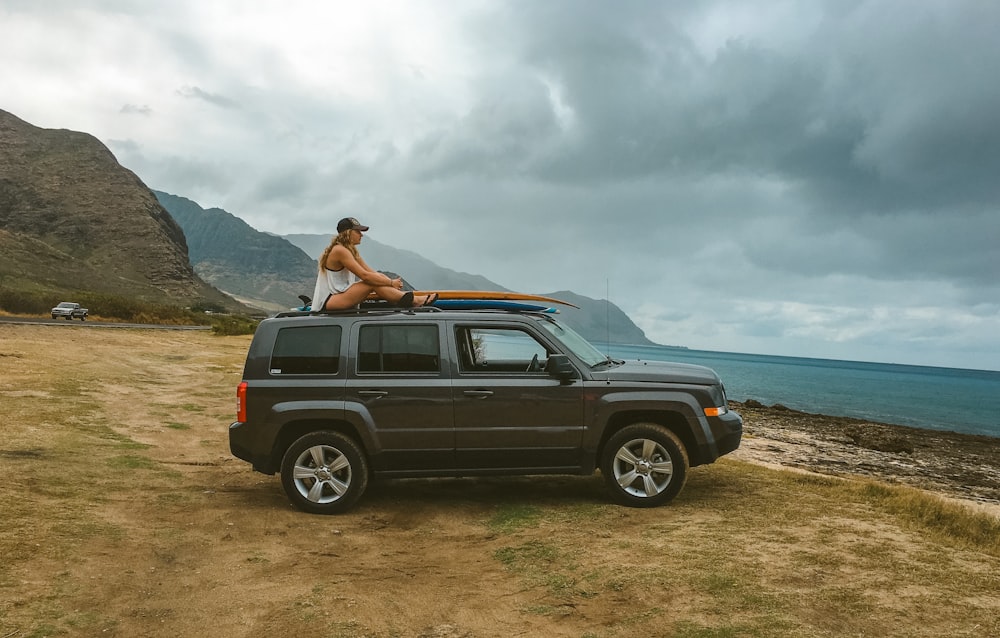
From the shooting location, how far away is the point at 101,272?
365 feet

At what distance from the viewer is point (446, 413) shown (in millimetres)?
6988

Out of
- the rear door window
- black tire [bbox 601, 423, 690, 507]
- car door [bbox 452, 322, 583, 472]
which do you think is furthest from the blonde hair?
black tire [bbox 601, 423, 690, 507]

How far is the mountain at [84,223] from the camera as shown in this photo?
107 meters

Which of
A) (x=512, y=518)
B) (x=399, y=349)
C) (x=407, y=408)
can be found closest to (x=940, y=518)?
(x=512, y=518)

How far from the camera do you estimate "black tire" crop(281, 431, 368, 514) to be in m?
Result: 7.03

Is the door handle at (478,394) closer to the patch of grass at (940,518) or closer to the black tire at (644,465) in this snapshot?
the black tire at (644,465)

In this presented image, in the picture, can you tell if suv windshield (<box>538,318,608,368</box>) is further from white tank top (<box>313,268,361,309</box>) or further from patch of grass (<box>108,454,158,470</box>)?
patch of grass (<box>108,454,158,470</box>)

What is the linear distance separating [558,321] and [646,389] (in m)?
1.36

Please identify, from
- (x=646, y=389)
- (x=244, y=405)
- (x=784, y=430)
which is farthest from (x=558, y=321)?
(x=784, y=430)

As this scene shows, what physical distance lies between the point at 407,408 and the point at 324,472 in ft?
3.69

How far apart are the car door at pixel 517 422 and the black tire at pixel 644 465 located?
391mm

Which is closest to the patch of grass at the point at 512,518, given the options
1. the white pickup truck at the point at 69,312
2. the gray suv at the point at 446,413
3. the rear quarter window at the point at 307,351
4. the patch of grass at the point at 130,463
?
the gray suv at the point at 446,413

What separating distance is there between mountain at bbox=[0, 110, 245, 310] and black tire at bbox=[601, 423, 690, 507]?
356 feet

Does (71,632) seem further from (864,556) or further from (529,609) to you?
(864,556)
